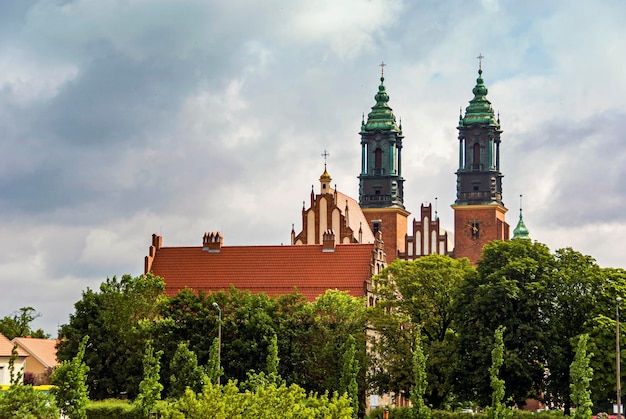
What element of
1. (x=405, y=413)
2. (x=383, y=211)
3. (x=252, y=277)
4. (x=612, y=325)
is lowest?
(x=405, y=413)

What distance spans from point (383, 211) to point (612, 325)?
2472 inches

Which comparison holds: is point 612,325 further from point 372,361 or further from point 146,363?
point 146,363

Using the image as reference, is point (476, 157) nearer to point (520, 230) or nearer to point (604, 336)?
point (520, 230)

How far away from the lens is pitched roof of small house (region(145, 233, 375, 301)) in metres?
Answer: 89.1

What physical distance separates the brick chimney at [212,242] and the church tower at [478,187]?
122 feet

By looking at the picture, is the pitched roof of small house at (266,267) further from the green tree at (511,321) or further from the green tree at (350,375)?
the green tree at (511,321)

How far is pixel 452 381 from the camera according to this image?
226 feet

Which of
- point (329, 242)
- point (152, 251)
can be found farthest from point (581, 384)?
point (152, 251)

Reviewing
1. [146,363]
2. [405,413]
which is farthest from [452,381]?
[146,363]

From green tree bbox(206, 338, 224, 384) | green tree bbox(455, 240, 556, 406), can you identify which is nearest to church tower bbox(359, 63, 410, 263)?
green tree bbox(455, 240, 556, 406)

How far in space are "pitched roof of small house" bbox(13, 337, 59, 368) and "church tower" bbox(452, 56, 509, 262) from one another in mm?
42944

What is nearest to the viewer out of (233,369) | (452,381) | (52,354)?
(452,381)

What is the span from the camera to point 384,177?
127 m

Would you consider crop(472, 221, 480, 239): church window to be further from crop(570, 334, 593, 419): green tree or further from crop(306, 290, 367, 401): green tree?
crop(570, 334, 593, 419): green tree
